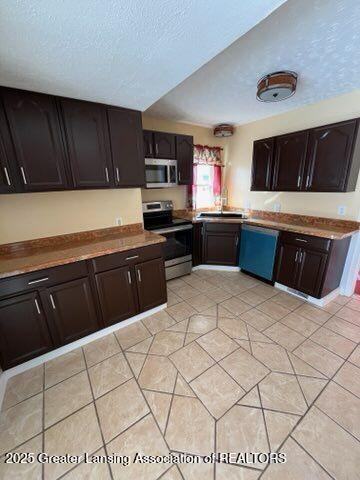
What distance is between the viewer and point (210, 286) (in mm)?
3004

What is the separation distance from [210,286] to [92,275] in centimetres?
175

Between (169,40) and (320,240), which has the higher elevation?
(169,40)

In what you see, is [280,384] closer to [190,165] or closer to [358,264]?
[358,264]

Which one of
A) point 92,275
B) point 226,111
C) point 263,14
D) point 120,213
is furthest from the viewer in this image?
point 226,111

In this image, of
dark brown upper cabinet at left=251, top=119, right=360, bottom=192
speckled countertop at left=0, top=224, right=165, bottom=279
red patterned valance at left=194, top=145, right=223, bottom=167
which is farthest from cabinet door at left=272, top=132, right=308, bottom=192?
speckled countertop at left=0, top=224, right=165, bottom=279

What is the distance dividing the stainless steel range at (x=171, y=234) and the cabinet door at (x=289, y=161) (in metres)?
1.45

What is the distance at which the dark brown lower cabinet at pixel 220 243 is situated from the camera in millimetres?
3230

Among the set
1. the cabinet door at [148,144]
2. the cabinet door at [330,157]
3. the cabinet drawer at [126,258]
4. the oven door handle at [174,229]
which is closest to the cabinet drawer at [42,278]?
the cabinet drawer at [126,258]

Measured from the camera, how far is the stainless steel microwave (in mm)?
2703

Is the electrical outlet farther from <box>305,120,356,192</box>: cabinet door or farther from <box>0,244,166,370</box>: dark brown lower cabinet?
<box>0,244,166,370</box>: dark brown lower cabinet

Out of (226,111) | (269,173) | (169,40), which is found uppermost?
(226,111)

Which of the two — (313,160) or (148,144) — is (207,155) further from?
(313,160)

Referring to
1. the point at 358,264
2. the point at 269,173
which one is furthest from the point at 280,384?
the point at 269,173

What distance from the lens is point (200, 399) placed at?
1.47 m
